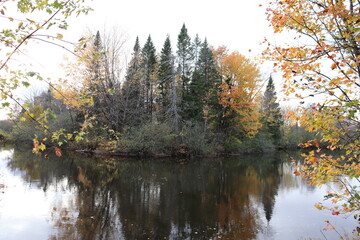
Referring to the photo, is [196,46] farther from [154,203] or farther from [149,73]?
[154,203]

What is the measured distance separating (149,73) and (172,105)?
34.8ft

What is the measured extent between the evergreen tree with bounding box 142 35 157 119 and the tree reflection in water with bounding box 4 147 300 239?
1395cm

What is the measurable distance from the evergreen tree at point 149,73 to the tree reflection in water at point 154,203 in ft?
45.8

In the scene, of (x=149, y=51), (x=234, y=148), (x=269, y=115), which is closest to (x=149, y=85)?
(x=149, y=51)

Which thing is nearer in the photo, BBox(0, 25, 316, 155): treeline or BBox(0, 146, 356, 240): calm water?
BBox(0, 146, 356, 240): calm water

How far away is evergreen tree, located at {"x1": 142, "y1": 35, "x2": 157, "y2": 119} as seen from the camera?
29631 millimetres

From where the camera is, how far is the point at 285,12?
11.9 ft

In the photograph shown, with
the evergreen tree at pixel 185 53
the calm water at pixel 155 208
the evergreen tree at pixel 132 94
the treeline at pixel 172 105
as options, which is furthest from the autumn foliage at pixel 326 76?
the evergreen tree at pixel 185 53

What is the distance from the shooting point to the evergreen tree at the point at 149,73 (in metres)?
29.6

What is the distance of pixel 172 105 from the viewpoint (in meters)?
23.4

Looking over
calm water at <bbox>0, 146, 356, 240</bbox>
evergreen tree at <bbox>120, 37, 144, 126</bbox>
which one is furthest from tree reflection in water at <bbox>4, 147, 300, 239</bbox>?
evergreen tree at <bbox>120, 37, 144, 126</bbox>

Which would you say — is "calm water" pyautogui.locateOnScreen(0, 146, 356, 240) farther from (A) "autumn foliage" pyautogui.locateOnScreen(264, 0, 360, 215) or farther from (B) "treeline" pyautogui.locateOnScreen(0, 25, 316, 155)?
(B) "treeline" pyautogui.locateOnScreen(0, 25, 316, 155)

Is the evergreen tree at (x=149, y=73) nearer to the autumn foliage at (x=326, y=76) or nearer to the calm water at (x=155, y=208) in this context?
the calm water at (x=155, y=208)

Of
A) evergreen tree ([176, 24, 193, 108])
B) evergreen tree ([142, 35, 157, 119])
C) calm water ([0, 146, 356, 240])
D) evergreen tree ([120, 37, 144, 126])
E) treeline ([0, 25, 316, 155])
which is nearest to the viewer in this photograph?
calm water ([0, 146, 356, 240])
